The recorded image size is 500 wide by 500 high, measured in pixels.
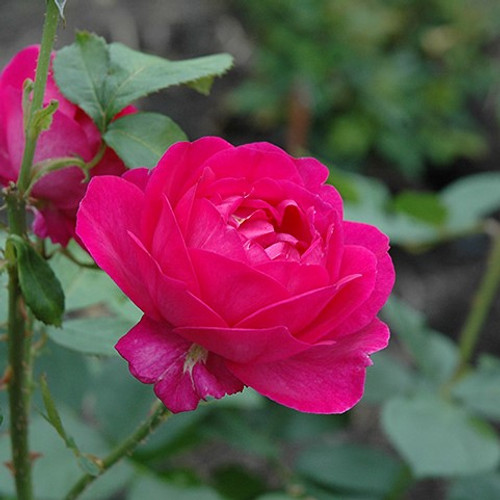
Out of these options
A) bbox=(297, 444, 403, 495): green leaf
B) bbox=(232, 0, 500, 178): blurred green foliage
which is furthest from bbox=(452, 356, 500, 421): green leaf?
bbox=(232, 0, 500, 178): blurred green foliage

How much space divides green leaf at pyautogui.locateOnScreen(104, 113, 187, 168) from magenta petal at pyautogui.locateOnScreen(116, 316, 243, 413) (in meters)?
0.12

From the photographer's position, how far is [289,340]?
43 cm

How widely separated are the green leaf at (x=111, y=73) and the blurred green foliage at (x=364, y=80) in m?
1.94

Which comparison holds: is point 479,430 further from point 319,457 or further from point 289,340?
point 289,340

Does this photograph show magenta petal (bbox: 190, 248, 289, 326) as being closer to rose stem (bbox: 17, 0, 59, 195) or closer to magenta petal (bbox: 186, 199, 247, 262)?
magenta petal (bbox: 186, 199, 247, 262)

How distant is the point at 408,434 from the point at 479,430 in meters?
0.11

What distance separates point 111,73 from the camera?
58cm

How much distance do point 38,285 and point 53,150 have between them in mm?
84

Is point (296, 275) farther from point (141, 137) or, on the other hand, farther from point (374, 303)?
point (141, 137)

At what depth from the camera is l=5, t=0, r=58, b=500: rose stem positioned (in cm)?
49

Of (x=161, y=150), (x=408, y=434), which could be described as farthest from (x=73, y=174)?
(x=408, y=434)

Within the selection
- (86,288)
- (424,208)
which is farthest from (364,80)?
(86,288)

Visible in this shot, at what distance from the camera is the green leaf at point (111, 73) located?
1.80 ft

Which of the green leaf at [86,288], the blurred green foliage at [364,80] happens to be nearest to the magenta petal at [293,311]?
the green leaf at [86,288]
